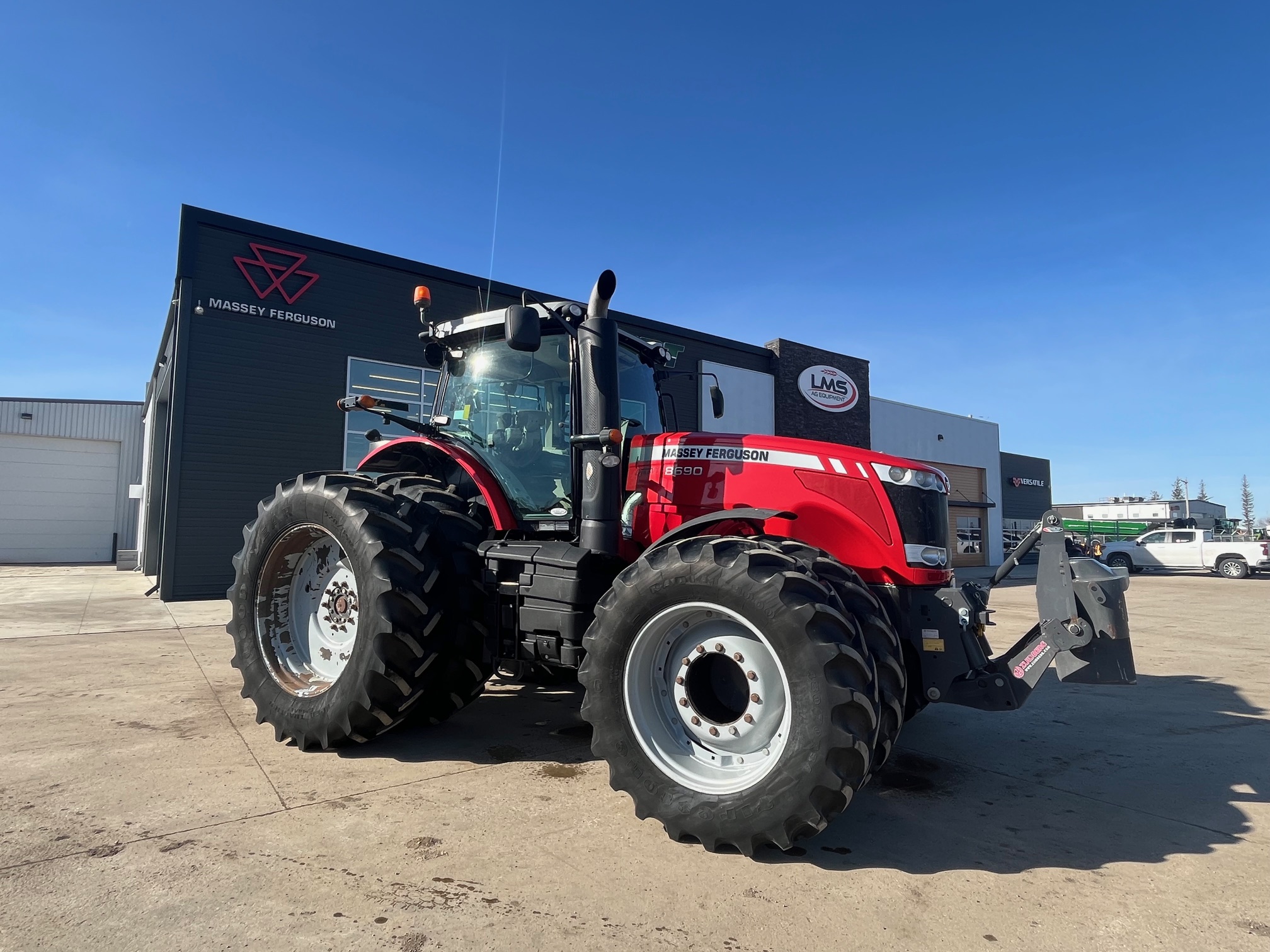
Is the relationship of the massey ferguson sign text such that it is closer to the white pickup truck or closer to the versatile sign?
the versatile sign

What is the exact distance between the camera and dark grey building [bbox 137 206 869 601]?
10703 millimetres

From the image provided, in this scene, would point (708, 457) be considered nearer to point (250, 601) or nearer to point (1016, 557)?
point (1016, 557)

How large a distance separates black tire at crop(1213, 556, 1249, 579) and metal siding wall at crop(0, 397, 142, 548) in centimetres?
3447

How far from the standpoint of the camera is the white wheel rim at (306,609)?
4195 mm

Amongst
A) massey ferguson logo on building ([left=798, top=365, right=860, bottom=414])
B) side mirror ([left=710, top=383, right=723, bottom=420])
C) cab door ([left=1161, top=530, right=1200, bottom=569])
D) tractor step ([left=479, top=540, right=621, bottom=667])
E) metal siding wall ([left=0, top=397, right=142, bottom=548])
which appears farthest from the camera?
cab door ([left=1161, top=530, right=1200, bottom=569])

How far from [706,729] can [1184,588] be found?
66.6 ft

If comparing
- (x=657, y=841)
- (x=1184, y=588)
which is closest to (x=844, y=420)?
(x=1184, y=588)

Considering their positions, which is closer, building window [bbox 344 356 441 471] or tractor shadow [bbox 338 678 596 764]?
tractor shadow [bbox 338 678 596 764]

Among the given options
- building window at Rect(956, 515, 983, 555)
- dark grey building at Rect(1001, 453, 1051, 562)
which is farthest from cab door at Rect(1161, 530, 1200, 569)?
dark grey building at Rect(1001, 453, 1051, 562)

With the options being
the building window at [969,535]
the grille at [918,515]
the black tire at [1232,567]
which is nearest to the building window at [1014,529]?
the building window at [969,535]

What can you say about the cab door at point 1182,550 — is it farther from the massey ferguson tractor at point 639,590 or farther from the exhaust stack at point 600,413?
the exhaust stack at point 600,413

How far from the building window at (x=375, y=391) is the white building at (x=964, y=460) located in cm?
1534

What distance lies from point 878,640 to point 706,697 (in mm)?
780

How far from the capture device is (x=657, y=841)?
2830 millimetres
